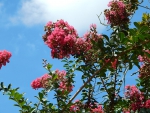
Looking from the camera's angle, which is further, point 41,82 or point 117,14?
point 117,14

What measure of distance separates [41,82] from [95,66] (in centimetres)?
74

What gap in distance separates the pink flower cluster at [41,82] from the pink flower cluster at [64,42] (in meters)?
0.34

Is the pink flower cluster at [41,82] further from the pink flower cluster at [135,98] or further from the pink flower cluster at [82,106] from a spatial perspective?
the pink flower cluster at [135,98]

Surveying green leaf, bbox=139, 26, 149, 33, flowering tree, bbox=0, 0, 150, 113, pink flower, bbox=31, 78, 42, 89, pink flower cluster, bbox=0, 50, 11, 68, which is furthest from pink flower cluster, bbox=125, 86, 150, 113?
pink flower cluster, bbox=0, 50, 11, 68

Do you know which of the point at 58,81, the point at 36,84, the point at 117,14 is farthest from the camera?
the point at 117,14

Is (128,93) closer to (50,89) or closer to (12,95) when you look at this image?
(50,89)

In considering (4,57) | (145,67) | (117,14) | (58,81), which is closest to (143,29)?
(145,67)

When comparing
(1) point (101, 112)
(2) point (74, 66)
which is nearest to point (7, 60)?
(2) point (74, 66)

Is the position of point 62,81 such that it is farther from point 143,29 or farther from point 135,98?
point 143,29

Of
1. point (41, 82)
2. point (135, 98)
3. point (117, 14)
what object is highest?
point (117, 14)

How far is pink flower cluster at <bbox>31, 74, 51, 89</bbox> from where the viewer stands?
4586 millimetres

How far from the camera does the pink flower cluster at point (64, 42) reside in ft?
14.3

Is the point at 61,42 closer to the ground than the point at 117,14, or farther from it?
closer to the ground

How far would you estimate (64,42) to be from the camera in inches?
171
